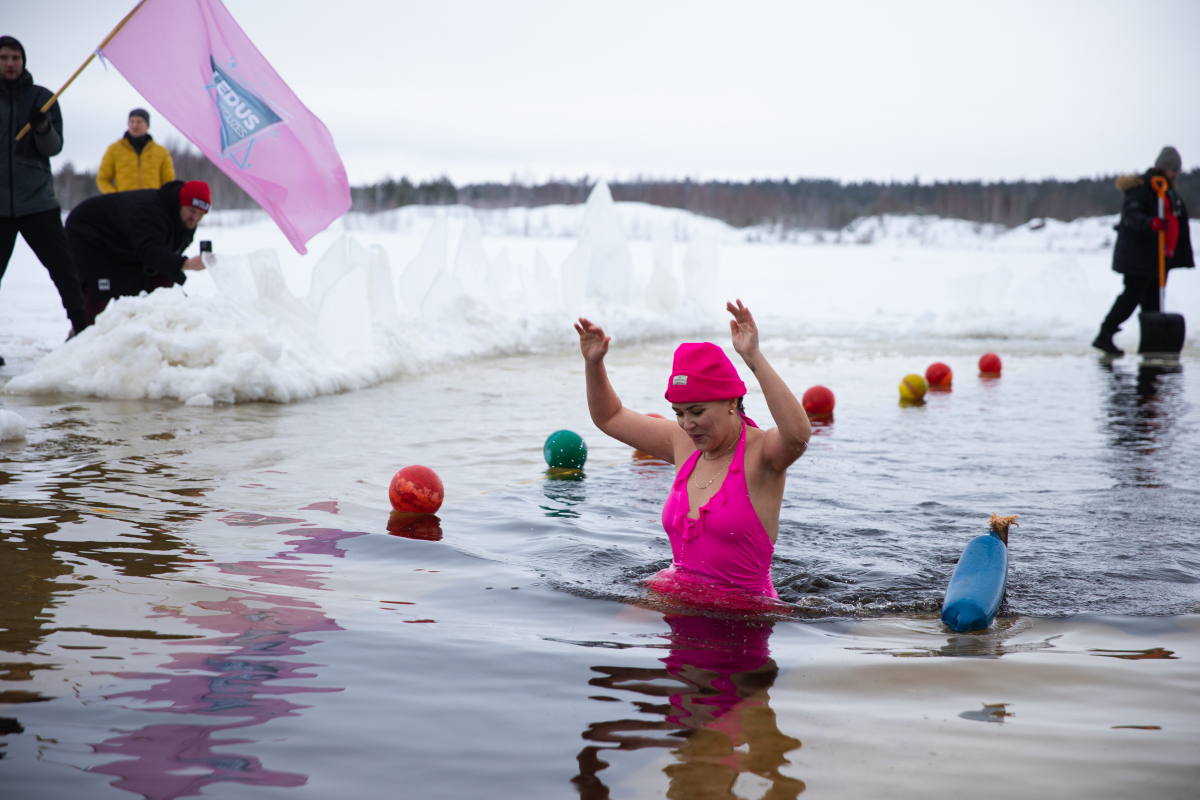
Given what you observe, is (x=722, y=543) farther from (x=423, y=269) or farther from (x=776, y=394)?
(x=423, y=269)

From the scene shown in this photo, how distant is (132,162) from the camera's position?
35.9ft

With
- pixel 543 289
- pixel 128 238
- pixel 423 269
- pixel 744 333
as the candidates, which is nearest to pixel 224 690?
pixel 744 333

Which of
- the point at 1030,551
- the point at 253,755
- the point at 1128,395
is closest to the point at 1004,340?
the point at 1128,395

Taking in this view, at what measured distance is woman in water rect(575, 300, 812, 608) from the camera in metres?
3.94

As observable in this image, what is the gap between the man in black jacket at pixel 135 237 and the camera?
360 inches

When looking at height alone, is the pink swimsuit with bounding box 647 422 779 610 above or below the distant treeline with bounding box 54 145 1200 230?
below

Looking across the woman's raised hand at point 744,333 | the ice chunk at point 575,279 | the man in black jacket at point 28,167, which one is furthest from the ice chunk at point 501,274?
the woman's raised hand at point 744,333

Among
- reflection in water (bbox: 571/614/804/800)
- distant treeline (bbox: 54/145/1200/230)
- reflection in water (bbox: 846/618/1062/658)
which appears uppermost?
distant treeline (bbox: 54/145/1200/230)

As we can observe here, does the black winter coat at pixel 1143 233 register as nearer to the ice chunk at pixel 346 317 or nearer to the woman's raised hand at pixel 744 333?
the ice chunk at pixel 346 317

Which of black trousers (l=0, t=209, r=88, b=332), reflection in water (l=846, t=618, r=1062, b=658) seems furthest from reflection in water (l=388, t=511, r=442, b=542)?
black trousers (l=0, t=209, r=88, b=332)

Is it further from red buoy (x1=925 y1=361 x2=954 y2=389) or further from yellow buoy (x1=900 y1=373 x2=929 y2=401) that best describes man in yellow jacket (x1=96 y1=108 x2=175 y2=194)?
red buoy (x1=925 y1=361 x2=954 y2=389)

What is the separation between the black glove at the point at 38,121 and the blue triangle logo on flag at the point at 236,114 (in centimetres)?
173

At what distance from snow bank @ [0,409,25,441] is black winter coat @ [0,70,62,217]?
3.00 meters

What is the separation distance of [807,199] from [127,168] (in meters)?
79.2
